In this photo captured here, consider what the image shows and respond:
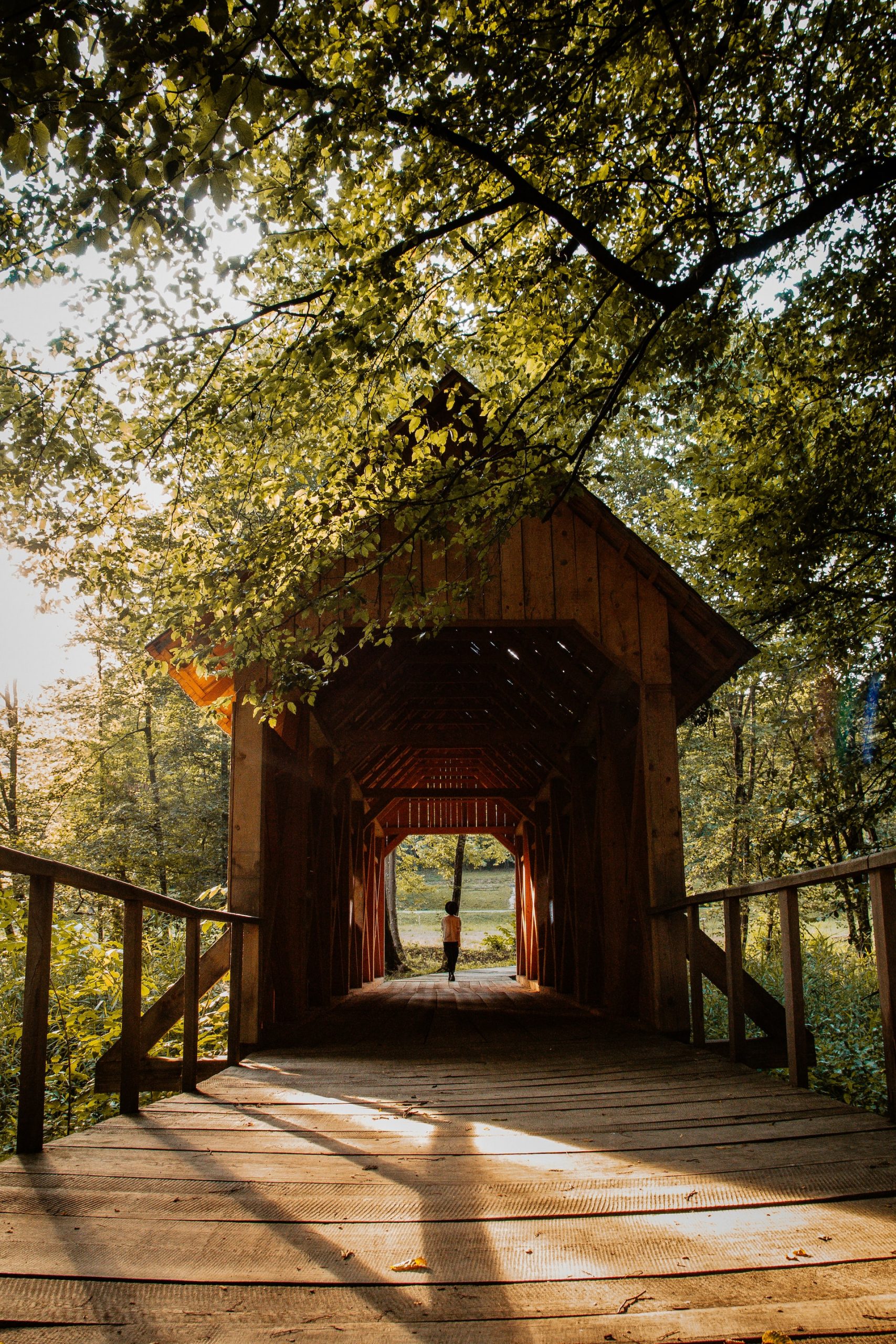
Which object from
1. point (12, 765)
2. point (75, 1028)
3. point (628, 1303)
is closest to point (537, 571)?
point (628, 1303)

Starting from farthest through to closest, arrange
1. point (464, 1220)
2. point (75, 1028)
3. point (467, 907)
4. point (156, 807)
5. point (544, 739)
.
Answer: point (467, 907), point (156, 807), point (544, 739), point (75, 1028), point (464, 1220)

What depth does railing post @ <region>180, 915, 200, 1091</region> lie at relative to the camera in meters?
4.08

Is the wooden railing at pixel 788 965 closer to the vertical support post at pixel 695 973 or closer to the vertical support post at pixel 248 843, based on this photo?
the vertical support post at pixel 695 973

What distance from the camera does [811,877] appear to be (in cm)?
336

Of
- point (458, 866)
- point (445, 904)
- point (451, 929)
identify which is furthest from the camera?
point (458, 866)

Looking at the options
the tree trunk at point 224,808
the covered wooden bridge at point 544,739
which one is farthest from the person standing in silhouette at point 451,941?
the covered wooden bridge at point 544,739

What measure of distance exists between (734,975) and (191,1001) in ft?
8.58

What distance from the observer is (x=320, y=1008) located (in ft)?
29.6

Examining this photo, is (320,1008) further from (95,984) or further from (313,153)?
(313,153)

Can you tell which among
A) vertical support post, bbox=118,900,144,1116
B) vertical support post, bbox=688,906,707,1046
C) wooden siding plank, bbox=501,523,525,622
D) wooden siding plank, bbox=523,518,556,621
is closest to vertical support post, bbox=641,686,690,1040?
vertical support post, bbox=688,906,707,1046

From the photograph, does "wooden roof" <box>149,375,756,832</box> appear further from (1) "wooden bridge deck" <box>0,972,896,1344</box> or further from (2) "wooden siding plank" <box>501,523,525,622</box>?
(1) "wooden bridge deck" <box>0,972,896,1344</box>

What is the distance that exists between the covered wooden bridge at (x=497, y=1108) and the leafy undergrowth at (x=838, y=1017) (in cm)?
128

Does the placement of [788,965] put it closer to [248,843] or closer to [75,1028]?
[248,843]

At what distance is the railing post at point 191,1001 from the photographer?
13.4 feet
